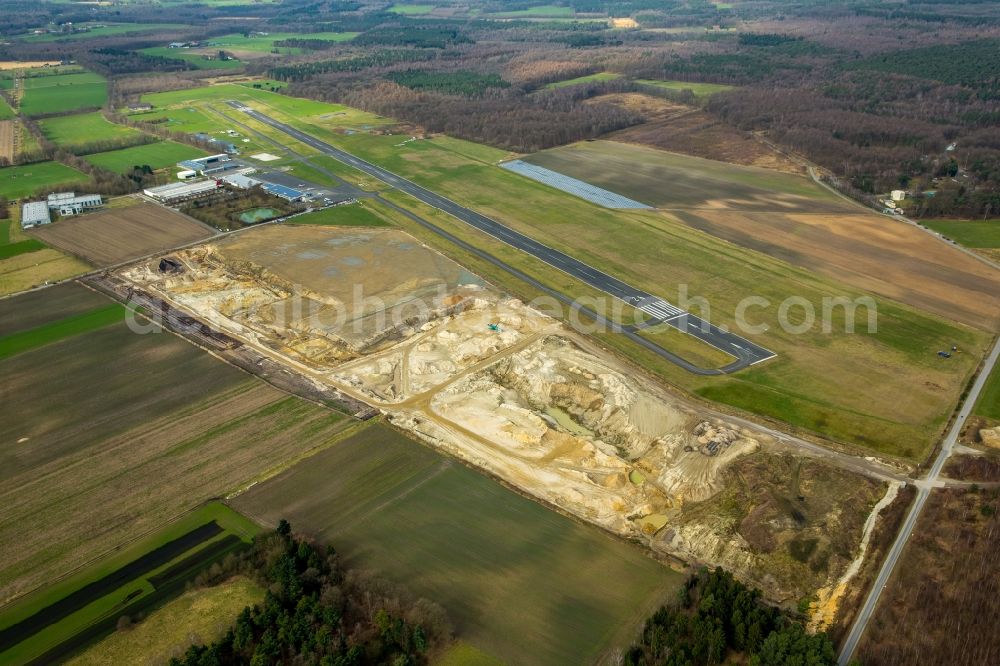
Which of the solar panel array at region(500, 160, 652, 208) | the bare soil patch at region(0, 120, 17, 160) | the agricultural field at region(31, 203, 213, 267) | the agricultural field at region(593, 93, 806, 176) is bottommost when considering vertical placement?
the agricultural field at region(31, 203, 213, 267)

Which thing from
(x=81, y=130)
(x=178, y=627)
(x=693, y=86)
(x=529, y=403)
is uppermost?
(x=693, y=86)

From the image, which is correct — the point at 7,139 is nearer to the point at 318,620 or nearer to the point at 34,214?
the point at 34,214

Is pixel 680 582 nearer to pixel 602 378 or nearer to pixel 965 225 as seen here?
pixel 602 378

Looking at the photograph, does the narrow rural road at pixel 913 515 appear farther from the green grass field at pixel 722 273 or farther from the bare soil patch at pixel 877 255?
the bare soil patch at pixel 877 255

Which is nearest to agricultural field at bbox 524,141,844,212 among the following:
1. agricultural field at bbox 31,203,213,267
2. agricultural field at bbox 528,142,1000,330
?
agricultural field at bbox 528,142,1000,330

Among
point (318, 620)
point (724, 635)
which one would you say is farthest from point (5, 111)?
point (724, 635)

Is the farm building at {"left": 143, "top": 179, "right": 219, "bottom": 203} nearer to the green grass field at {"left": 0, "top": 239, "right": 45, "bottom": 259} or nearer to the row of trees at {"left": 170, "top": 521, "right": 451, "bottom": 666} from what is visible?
the green grass field at {"left": 0, "top": 239, "right": 45, "bottom": 259}
